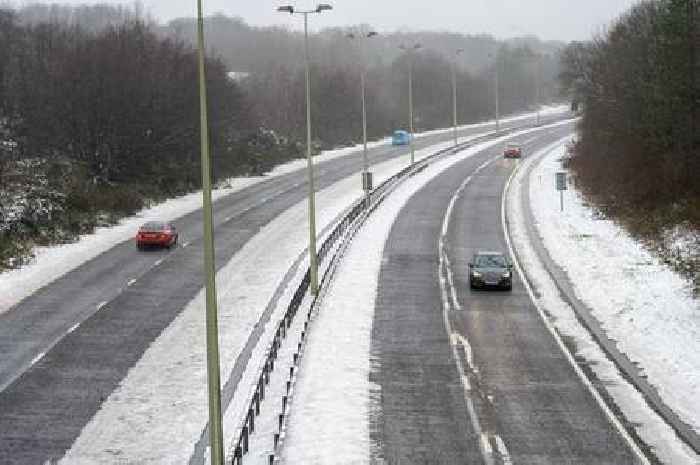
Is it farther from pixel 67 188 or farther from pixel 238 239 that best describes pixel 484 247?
pixel 67 188

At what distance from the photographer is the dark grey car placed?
117ft

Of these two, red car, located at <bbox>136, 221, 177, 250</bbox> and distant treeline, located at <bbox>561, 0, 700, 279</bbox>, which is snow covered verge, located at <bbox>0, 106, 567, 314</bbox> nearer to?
red car, located at <bbox>136, 221, 177, 250</bbox>

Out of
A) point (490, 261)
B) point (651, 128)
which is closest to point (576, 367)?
point (490, 261)

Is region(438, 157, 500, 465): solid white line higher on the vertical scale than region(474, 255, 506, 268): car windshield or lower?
lower

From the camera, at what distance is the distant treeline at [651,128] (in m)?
48.0

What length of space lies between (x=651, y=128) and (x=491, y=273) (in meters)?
22.5

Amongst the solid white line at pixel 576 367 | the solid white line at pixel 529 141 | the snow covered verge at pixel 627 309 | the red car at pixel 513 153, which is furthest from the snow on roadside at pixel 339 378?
the solid white line at pixel 529 141

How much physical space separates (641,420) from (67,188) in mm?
40253

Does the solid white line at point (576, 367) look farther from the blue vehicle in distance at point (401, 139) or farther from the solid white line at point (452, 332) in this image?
the blue vehicle in distance at point (401, 139)

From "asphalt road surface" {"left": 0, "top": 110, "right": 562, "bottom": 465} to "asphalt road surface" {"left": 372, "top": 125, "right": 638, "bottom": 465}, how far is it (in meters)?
5.86

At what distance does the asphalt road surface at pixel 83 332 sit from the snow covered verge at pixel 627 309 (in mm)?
11381

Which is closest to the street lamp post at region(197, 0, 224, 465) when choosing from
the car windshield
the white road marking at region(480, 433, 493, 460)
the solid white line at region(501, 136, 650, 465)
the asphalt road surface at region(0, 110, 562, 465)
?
the asphalt road surface at region(0, 110, 562, 465)

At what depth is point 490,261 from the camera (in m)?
36.7

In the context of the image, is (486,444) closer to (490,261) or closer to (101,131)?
(490,261)
